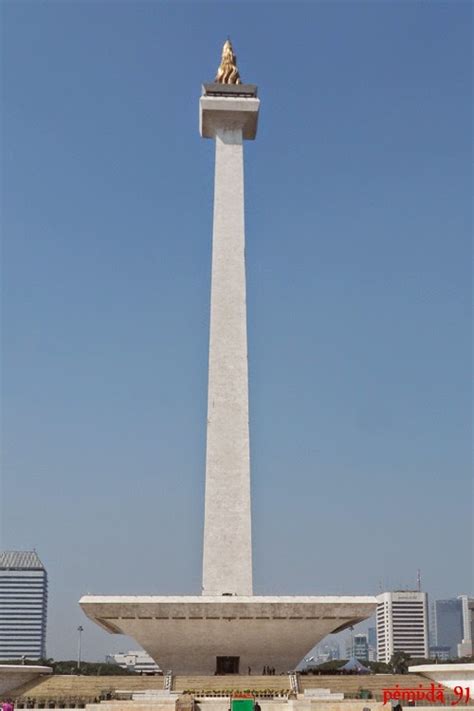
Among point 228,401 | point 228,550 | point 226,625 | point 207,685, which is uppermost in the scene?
point 228,401

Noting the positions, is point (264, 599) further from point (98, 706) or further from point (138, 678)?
point (98, 706)

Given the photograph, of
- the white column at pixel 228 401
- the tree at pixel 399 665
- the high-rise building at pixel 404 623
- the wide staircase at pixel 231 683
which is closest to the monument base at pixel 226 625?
the white column at pixel 228 401

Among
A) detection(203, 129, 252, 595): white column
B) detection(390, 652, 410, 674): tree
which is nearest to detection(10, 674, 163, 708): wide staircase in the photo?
detection(203, 129, 252, 595): white column

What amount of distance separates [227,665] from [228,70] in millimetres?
25475

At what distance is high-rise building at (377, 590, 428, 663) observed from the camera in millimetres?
126875

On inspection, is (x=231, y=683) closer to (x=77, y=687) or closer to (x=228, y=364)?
(x=77, y=687)

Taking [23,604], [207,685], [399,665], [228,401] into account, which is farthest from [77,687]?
[23,604]

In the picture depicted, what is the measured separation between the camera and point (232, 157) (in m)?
38.3

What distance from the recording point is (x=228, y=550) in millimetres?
32844

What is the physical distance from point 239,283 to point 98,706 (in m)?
19.2

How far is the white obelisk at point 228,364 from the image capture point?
32812mm

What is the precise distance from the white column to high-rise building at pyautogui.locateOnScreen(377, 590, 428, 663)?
99.3 metres

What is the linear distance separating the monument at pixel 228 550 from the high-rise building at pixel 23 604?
95.9 meters

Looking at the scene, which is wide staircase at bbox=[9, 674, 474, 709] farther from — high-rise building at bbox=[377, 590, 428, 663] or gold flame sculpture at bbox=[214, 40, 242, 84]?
high-rise building at bbox=[377, 590, 428, 663]
